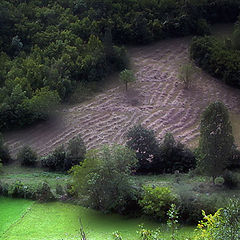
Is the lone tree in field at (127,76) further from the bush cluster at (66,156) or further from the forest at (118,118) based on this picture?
the bush cluster at (66,156)

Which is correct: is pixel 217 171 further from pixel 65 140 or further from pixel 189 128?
pixel 65 140

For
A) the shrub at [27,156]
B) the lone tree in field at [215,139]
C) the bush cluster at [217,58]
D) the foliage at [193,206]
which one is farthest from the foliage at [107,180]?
the bush cluster at [217,58]

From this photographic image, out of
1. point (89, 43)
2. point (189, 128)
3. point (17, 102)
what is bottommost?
point (189, 128)

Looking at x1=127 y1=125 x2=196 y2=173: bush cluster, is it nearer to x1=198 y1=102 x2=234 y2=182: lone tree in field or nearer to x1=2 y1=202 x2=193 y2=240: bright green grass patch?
x1=198 y1=102 x2=234 y2=182: lone tree in field

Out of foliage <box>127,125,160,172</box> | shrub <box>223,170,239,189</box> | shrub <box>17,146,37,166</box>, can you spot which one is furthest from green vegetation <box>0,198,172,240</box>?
shrub <box>17,146,37,166</box>

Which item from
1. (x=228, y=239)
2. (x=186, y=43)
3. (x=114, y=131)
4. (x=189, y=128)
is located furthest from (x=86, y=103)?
(x=228, y=239)

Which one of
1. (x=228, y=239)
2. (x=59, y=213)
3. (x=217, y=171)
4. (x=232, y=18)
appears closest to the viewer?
(x=228, y=239)

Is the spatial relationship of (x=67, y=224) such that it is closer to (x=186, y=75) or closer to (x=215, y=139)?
(x=215, y=139)
